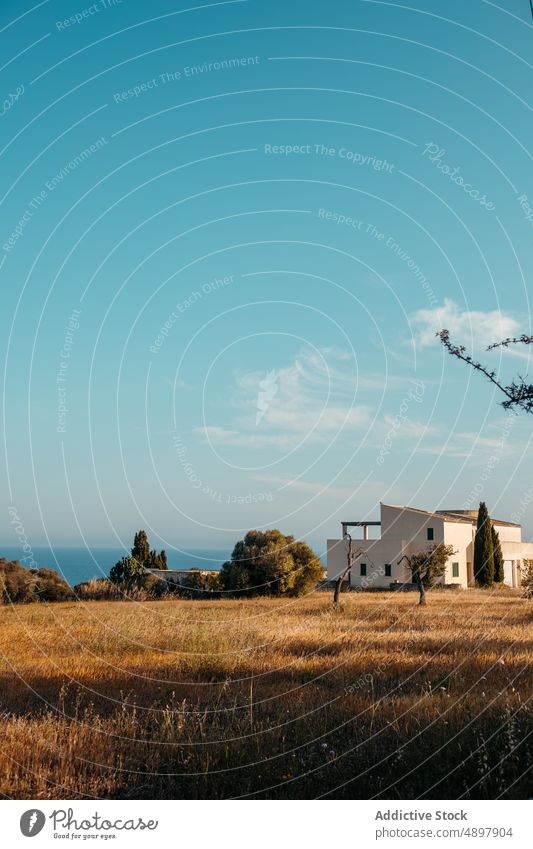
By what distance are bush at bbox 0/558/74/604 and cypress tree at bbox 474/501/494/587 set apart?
28.4 meters

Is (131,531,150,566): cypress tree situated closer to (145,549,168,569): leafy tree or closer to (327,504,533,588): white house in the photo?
(145,549,168,569): leafy tree

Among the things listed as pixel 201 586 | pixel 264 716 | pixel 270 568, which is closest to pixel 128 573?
pixel 201 586

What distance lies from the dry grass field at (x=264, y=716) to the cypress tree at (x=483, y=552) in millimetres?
35304

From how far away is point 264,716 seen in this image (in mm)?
7801

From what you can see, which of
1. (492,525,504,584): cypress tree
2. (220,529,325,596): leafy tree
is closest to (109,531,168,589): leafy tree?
(220,529,325,596): leafy tree

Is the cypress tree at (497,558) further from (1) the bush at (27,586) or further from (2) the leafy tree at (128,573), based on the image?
(1) the bush at (27,586)

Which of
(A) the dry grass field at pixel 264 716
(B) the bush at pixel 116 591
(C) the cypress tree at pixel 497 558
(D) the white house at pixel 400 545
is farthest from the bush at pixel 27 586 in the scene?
(C) the cypress tree at pixel 497 558

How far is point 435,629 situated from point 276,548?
2087cm

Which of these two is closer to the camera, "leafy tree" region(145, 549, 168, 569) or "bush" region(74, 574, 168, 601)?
"bush" region(74, 574, 168, 601)

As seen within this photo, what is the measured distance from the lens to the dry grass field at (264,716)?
221 inches

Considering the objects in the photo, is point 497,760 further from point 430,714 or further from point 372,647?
point 372,647

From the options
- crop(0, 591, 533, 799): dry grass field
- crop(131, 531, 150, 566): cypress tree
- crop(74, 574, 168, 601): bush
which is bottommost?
crop(74, 574, 168, 601): bush

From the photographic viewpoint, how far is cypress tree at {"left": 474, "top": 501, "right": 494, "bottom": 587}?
160 ft

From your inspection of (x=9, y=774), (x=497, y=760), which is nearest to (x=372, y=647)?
(x=497, y=760)
